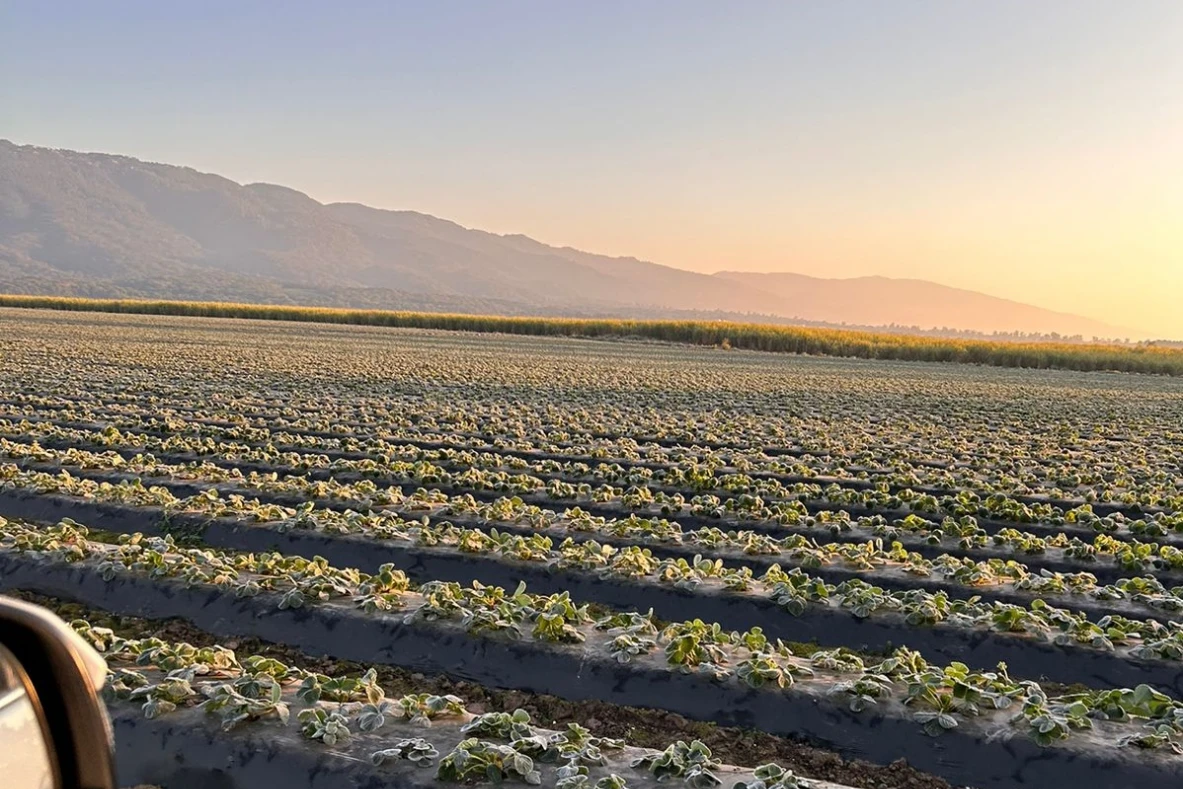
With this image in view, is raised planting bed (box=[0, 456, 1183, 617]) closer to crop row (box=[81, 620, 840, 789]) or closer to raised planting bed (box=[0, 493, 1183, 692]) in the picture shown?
raised planting bed (box=[0, 493, 1183, 692])

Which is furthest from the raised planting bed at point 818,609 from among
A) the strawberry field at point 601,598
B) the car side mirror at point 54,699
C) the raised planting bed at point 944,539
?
the car side mirror at point 54,699

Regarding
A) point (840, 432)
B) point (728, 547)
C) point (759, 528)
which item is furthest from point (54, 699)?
point (840, 432)

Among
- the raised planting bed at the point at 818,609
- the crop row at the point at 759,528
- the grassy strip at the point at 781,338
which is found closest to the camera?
the raised planting bed at the point at 818,609

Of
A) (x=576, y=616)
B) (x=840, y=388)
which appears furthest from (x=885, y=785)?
(x=840, y=388)

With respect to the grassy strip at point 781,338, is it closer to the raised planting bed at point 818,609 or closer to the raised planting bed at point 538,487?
the raised planting bed at point 538,487

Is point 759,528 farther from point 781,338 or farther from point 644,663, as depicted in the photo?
point 781,338

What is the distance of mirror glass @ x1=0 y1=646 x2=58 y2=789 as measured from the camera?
1700 millimetres

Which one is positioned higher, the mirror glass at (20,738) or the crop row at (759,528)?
the mirror glass at (20,738)

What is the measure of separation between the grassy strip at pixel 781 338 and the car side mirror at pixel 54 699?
193 ft

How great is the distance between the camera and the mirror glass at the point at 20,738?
1.70 meters

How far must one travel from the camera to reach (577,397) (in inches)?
960

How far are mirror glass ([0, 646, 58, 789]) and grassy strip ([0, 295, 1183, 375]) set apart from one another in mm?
58975

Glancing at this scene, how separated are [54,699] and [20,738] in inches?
5.1

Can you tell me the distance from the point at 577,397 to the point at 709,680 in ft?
60.9
